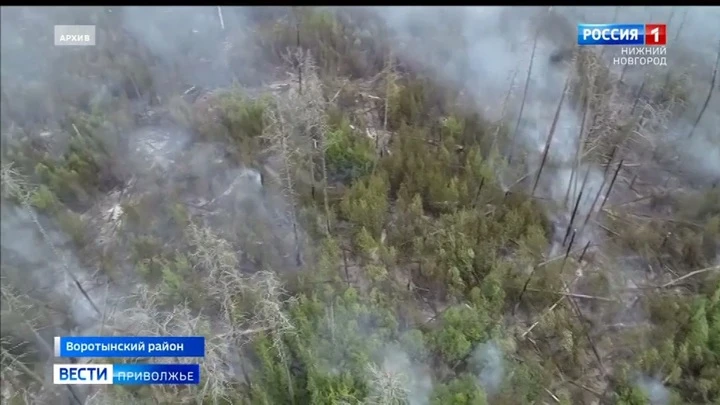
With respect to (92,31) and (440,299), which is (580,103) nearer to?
(440,299)

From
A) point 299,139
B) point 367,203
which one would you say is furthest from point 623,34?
point 299,139

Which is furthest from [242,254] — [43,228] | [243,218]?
[43,228]
